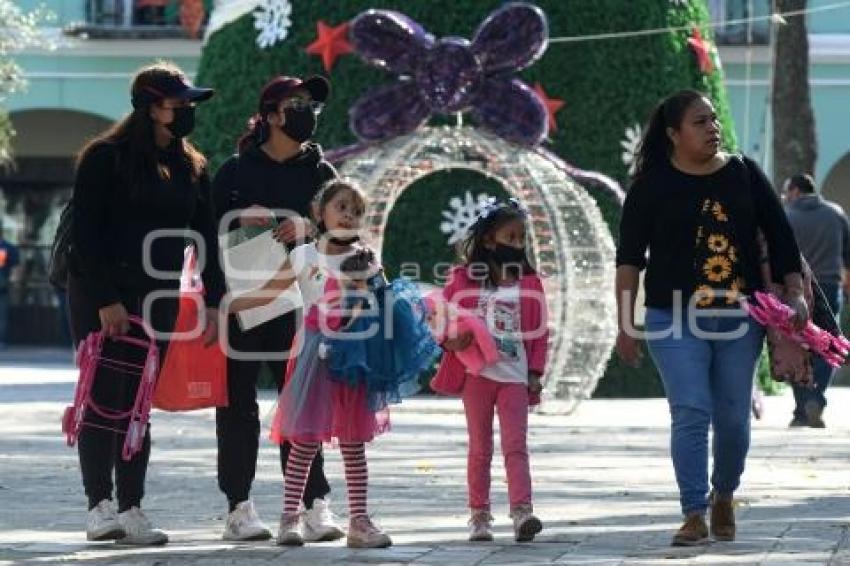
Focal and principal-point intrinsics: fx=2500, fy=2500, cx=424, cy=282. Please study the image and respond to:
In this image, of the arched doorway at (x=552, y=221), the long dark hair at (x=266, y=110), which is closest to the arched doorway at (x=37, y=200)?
the arched doorway at (x=552, y=221)

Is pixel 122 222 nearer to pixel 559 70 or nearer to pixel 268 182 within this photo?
pixel 268 182

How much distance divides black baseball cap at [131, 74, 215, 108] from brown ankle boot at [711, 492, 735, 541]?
2486 mm

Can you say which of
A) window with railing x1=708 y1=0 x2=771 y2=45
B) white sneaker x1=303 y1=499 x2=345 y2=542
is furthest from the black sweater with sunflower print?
window with railing x1=708 y1=0 x2=771 y2=45

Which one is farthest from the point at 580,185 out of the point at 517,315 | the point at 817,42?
the point at 817,42

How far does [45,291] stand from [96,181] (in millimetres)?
25787

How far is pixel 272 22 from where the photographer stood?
795 inches

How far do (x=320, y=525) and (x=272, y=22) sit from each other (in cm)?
1098

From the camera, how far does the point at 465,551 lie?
918 cm

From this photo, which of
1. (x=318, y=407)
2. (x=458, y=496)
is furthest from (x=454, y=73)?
(x=318, y=407)

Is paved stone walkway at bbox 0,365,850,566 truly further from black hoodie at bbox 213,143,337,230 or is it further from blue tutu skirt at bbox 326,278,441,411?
black hoodie at bbox 213,143,337,230

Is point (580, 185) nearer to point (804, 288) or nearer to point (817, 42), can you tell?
point (804, 288)

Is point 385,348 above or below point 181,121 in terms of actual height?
below

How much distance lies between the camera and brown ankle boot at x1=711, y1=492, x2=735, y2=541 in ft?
31.1

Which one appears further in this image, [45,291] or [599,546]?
[45,291]
